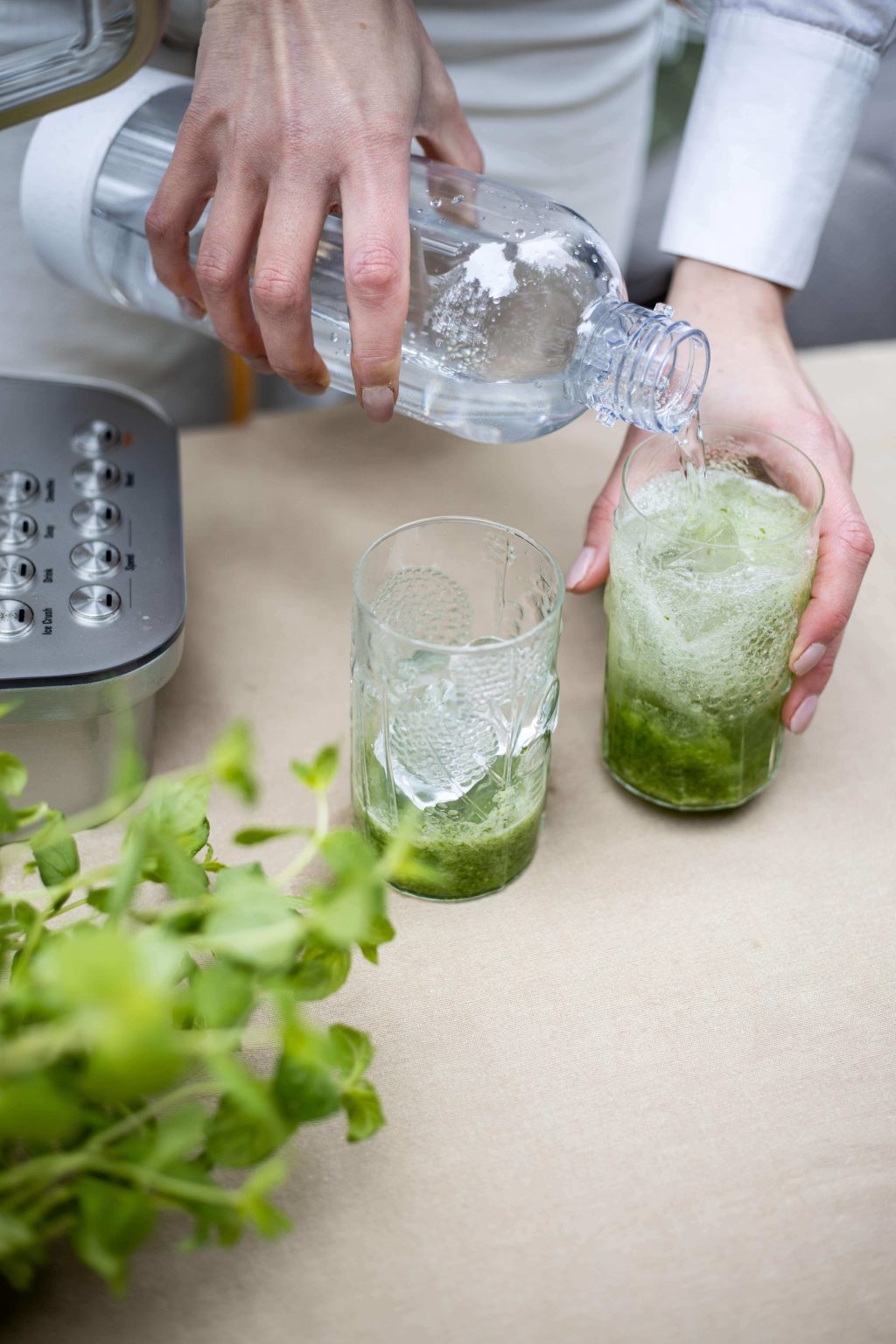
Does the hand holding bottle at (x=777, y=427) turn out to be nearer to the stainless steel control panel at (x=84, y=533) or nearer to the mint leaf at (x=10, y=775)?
the stainless steel control panel at (x=84, y=533)

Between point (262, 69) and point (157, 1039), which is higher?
point (262, 69)

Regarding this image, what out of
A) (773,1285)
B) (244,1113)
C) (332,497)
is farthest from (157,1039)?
(332,497)

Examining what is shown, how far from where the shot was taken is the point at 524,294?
2.12 ft

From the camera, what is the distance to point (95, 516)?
659 millimetres

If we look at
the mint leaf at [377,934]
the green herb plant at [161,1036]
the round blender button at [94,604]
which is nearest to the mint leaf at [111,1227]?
the green herb plant at [161,1036]

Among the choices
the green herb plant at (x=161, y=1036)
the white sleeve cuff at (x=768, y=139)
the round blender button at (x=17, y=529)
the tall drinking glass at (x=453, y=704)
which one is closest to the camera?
the green herb plant at (x=161, y=1036)

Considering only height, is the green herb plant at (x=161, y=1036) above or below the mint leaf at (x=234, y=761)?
below

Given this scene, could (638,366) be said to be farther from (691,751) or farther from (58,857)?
(58,857)

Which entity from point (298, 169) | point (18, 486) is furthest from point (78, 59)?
point (18, 486)

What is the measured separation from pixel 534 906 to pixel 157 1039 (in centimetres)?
33

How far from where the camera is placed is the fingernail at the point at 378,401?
24.6 inches

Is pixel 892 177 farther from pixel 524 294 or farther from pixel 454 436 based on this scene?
pixel 524 294

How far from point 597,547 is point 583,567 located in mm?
15

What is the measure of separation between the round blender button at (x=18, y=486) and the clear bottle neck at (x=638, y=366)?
309 mm
